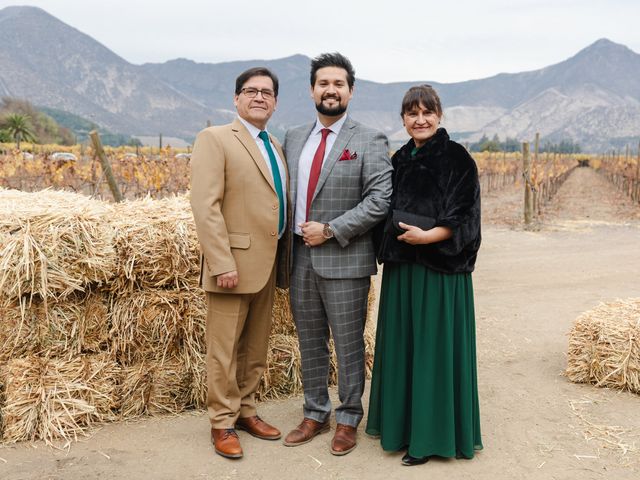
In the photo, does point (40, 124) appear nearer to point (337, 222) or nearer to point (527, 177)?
point (527, 177)

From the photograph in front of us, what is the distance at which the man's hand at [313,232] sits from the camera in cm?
299

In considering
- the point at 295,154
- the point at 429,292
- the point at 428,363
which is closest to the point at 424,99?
the point at 295,154

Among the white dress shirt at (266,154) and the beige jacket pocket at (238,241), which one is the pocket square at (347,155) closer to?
the white dress shirt at (266,154)

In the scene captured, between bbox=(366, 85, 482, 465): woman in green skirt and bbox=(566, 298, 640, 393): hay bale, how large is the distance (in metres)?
1.46

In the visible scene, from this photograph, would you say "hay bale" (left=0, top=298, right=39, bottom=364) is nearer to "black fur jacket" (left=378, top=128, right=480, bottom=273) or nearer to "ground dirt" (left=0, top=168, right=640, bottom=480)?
"ground dirt" (left=0, top=168, right=640, bottom=480)

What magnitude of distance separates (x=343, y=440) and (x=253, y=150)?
62.9 inches

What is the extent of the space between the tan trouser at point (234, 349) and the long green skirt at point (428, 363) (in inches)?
27.3

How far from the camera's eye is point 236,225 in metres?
3.04

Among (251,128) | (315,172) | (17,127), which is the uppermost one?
(17,127)

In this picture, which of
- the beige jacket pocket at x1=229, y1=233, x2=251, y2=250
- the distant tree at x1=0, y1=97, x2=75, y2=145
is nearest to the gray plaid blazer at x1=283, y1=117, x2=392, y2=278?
the beige jacket pocket at x1=229, y1=233, x2=251, y2=250

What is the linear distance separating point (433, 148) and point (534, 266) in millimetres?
6220

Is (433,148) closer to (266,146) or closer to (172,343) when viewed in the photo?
(266,146)

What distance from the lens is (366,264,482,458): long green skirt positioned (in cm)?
296

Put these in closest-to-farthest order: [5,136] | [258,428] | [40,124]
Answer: [258,428], [5,136], [40,124]
